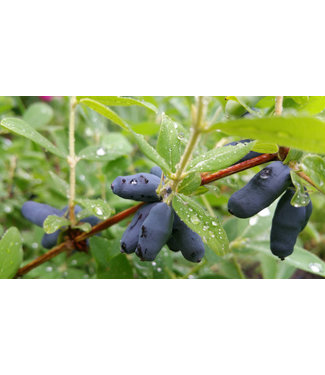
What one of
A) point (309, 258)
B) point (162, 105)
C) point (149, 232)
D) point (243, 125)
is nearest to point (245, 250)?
point (309, 258)

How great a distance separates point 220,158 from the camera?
2.23 ft

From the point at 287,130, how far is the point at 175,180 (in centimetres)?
27

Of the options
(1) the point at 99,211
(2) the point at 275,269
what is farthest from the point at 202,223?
(2) the point at 275,269

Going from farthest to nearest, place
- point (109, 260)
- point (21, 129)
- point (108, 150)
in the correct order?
point (108, 150) < point (109, 260) < point (21, 129)

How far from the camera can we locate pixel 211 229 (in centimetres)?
69

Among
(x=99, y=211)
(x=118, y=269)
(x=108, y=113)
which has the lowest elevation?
(x=118, y=269)

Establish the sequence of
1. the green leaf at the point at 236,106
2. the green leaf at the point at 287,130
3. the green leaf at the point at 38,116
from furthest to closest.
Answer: the green leaf at the point at 38,116, the green leaf at the point at 236,106, the green leaf at the point at 287,130

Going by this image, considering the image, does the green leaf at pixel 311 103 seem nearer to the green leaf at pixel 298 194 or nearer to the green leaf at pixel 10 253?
the green leaf at pixel 298 194

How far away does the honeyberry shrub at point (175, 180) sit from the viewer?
65 cm

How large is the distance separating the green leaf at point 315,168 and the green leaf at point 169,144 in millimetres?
230

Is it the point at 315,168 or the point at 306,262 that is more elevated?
the point at 315,168

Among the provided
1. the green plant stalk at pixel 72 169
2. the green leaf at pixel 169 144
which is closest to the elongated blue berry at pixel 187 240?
the green leaf at pixel 169 144

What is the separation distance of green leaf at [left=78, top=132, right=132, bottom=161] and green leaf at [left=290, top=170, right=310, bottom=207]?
1.99 ft

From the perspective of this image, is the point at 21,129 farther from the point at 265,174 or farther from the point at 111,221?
the point at 265,174
